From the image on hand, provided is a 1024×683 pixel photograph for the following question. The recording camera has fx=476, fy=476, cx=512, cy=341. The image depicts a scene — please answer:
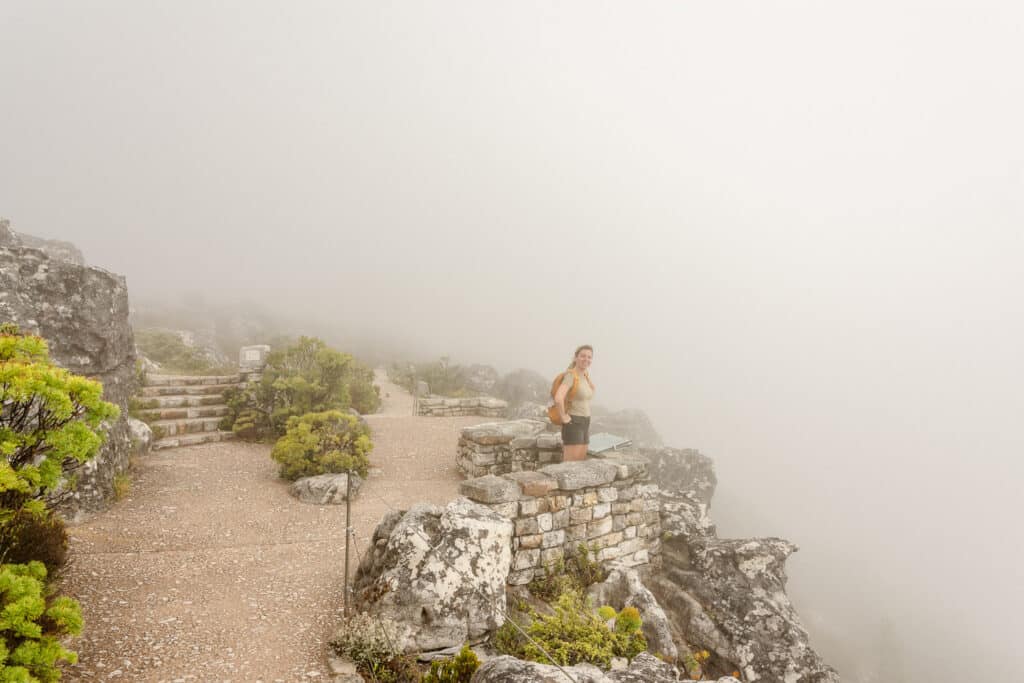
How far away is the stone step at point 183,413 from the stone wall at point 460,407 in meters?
6.85

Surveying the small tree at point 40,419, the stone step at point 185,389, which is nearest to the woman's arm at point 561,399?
the small tree at point 40,419

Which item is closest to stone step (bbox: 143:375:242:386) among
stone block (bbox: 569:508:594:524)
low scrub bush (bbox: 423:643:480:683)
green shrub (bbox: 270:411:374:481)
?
green shrub (bbox: 270:411:374:481)

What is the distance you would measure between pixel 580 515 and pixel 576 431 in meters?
1.53

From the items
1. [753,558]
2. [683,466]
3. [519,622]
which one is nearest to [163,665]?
[519,622]

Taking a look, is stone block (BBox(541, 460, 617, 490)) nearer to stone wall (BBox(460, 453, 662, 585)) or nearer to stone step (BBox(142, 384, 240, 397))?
stone wall (BBox(460, 453, 662, 585))

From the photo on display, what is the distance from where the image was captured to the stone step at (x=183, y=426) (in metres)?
11.2

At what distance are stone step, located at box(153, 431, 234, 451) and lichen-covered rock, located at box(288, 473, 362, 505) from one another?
392 cm

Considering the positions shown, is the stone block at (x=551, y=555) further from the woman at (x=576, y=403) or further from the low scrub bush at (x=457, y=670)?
the low scrub bush at (x=457, y=670)

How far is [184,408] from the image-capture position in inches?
486

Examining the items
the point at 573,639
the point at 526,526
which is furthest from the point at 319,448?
the point at 573,639

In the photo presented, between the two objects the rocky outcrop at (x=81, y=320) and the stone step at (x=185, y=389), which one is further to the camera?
the stone step at (x=185, y=389)

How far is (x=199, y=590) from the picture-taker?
5.62 metres

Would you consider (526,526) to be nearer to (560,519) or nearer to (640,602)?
(560,519)

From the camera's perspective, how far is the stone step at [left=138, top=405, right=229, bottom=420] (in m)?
11.5
